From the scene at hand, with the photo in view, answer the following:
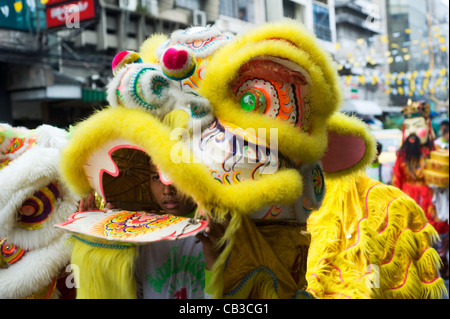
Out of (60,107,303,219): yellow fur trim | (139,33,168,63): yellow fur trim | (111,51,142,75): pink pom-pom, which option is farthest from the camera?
(139,33,168,63): yellow fur trim

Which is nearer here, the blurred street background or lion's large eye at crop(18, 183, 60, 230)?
lion's large eye at crop(18, 183, 60, 230)

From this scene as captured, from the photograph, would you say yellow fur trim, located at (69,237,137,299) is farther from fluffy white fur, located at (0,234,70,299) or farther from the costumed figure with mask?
the costumed figure with mask

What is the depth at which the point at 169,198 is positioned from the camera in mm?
1676

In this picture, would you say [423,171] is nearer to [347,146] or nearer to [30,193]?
[347,146]

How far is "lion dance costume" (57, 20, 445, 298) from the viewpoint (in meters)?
1.50

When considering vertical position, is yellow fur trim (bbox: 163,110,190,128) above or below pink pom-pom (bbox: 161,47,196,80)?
below

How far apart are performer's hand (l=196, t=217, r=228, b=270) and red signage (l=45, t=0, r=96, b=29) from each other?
19.1ft

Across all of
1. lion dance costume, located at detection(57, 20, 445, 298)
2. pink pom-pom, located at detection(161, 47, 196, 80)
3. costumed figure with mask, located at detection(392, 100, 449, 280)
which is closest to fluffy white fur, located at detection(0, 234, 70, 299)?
lion dance costume, located at detection(57, 20, 445, 298)

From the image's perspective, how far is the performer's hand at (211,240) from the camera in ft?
5.01

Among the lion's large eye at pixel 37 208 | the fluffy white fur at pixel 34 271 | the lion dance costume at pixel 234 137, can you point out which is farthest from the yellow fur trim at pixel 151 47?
the fluffy white fur at pixel 34 271

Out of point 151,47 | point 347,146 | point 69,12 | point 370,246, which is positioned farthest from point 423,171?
point 69,12

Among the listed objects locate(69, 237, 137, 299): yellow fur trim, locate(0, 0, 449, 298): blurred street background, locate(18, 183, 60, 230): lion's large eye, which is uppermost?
locate(0, 0, 449, 298): blurred street background

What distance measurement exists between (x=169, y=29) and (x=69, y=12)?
8.90ft

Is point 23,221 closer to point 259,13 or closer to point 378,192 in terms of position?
point 378,192
